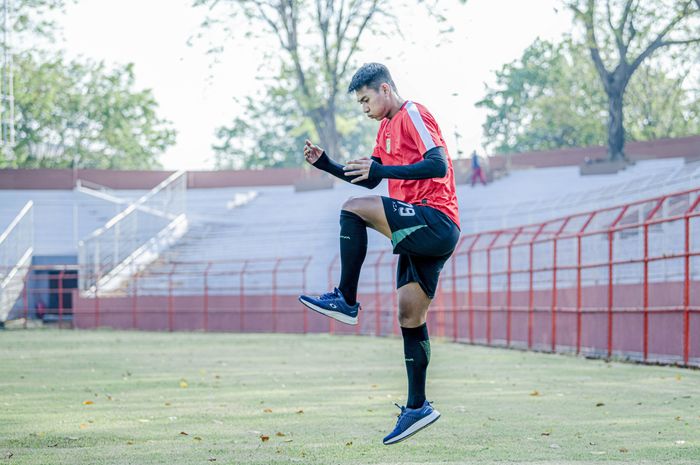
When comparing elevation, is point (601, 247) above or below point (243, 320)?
above

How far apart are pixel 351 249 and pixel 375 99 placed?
0.91 metres

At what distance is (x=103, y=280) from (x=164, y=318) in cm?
230

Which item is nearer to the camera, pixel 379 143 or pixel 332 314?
pixel 332 314

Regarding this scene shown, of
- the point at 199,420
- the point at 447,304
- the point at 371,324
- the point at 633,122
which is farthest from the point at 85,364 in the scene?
the point at 633,122

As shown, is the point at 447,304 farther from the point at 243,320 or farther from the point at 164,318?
the point at 164,318

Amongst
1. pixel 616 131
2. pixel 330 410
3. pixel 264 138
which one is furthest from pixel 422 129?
pixel 264 138

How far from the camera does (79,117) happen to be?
61750 mm

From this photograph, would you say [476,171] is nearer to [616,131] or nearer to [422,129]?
[616,131]

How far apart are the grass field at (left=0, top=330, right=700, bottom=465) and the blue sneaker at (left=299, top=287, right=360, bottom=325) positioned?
1087mm

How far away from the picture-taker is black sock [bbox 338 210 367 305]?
685 centimetres

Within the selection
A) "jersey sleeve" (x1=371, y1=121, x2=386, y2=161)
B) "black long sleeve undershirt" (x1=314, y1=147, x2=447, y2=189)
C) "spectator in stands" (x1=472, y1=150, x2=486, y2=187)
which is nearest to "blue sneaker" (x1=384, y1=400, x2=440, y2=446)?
"black long sleeve undershirt" (x1=314, y1=147, x2=447, y2=189)

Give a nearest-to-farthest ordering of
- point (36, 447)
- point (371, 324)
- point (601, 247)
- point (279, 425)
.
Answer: point (36, 447)
point (279, 425)
point (601, 247)
point (371, 324)

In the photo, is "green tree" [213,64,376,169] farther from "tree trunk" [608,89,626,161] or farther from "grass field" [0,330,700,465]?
"grass field" [0,330,700,465]

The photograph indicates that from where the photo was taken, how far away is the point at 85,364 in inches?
703
